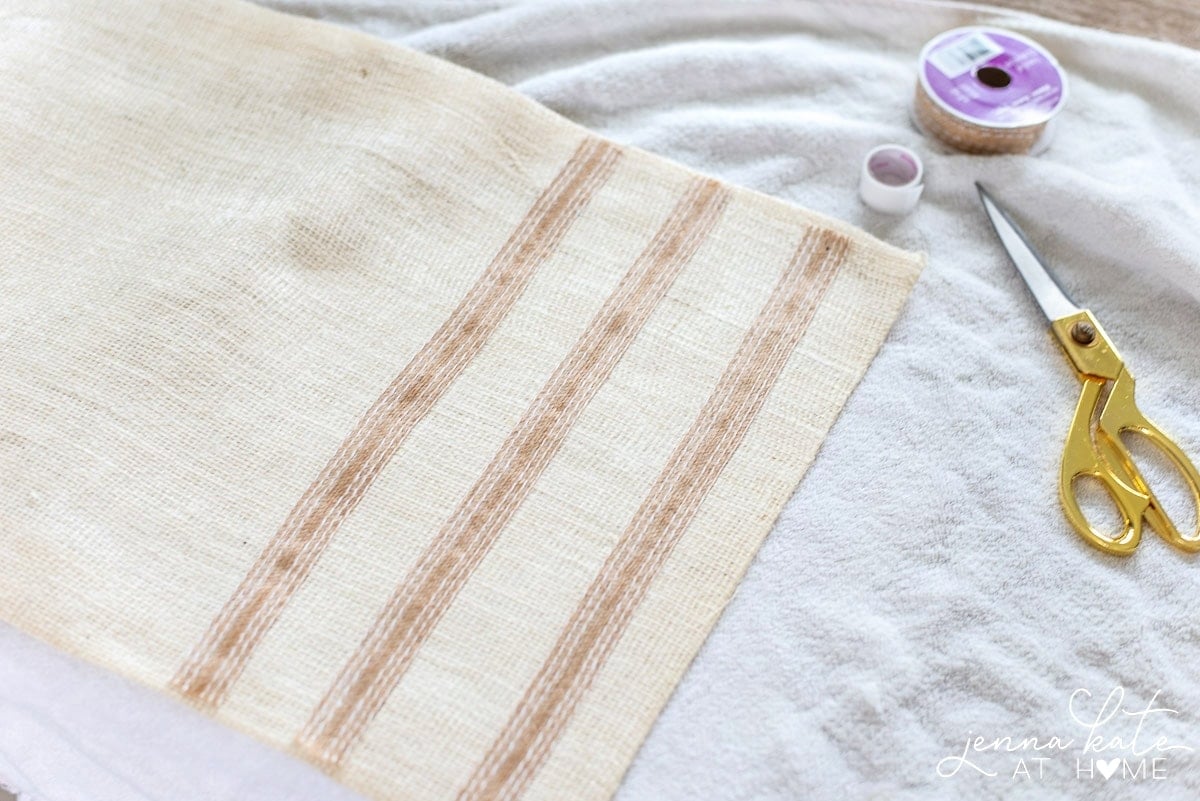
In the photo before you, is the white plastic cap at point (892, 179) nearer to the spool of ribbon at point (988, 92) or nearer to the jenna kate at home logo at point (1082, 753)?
the spool of ribbon at point (988, 92)

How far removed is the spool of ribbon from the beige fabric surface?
132mm

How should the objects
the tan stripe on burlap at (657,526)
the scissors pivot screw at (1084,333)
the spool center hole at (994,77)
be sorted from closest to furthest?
the tan stripe on burlap at (657,526), the scissors pivot screw at (1084,333), the spool center hole at (994,77)

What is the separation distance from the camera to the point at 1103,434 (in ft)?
2.03

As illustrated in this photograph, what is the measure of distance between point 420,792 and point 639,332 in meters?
0.29

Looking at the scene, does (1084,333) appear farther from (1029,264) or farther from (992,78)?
(992,78)

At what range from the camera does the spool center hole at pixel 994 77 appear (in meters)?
0.75

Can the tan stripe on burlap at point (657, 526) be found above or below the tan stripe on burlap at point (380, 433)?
below

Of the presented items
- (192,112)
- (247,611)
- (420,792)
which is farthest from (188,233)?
(420,792)

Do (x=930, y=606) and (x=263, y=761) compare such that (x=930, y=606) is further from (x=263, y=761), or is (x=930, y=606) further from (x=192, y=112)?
(x=192, y=112)

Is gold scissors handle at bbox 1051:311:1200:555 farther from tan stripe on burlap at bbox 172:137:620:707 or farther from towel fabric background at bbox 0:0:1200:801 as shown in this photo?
tan stripe on burlap at bbox 172:137:620:707

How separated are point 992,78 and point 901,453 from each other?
0.31 meters

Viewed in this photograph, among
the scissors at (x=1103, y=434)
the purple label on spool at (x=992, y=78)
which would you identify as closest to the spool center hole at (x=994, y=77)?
the purple label on spool at (x=992, y=78)

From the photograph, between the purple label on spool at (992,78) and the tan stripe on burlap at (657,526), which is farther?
the purple label on spool at (992,78)

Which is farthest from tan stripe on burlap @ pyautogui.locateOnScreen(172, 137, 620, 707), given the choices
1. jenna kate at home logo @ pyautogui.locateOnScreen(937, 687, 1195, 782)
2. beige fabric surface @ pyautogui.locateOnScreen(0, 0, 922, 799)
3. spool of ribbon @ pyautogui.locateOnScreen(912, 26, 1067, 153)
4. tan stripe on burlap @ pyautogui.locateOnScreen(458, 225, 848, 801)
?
jenna kate at home logo @ pyautogui.locateOnScreen(937, 687, 1195, 782)
